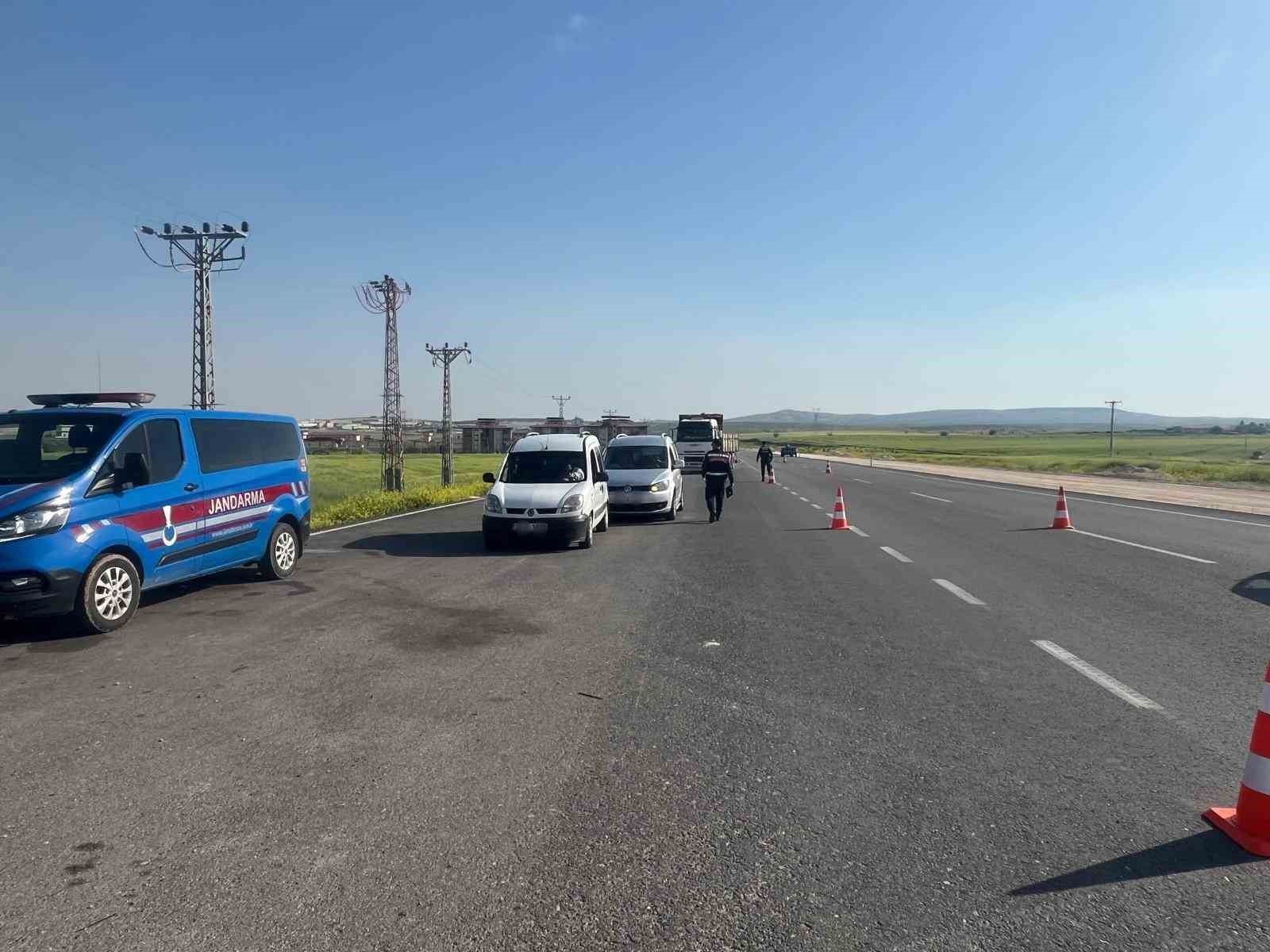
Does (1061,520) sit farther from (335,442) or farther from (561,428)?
(335,442)

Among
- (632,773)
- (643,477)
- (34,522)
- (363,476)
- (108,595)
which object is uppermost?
(34,522)

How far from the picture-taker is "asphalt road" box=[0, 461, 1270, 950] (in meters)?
3.37

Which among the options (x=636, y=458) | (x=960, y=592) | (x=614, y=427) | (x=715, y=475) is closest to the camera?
(x=960, y=592)

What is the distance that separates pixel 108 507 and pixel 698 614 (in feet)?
18.3

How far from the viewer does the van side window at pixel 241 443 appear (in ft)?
32.0

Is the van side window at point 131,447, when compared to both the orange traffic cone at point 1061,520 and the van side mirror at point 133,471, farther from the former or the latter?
the orange traffic cone at point 1061,520

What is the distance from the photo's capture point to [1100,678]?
6.66m

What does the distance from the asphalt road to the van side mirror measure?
1384 millimetres

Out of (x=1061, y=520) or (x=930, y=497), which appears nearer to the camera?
(x=1061, y=520)

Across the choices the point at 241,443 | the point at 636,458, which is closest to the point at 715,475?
the point at 636,458

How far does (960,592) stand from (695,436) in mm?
39213

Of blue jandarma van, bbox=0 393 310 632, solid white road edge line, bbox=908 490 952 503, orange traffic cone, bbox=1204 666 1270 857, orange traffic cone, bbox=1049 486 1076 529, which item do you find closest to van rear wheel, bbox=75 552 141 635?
blue jandarma van, bbox=0 393 310 632

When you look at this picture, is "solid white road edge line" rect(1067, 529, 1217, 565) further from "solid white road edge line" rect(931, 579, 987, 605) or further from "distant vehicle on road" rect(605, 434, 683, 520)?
"distant vehicle on road" rect(605, 434, 683, 520)

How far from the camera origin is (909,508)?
75.6 feet
